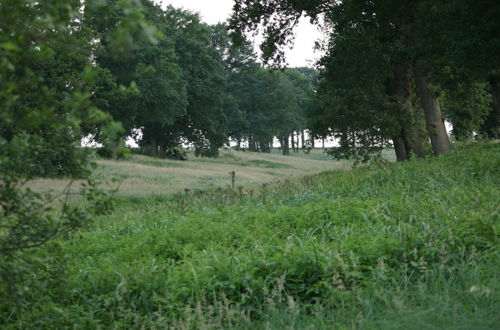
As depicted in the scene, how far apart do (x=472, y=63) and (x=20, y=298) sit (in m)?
14.3

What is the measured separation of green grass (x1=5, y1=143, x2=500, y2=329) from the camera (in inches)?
187

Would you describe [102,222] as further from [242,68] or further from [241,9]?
[242,68]

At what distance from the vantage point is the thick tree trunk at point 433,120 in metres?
22.3

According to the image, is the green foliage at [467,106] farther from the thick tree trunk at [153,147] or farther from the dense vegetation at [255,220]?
the thick tree trunk at [153,147]

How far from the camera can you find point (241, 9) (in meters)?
23.8

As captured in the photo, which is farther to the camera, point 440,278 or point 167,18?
point 167,18

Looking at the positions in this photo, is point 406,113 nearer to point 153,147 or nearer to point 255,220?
point 255,220

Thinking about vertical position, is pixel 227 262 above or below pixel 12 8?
below

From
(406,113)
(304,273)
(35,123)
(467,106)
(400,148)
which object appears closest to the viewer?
(35,123)

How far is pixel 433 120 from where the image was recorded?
22.3 meters

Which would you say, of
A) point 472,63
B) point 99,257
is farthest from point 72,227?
point 472,63

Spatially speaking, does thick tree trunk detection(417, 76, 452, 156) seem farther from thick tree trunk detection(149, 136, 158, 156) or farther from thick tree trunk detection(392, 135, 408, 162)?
thick tree trunk detection(149, 136, 158, 156)

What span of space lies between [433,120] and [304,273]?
58.9 feet

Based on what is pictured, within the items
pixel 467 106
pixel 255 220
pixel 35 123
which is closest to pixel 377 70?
pixel 467 106
